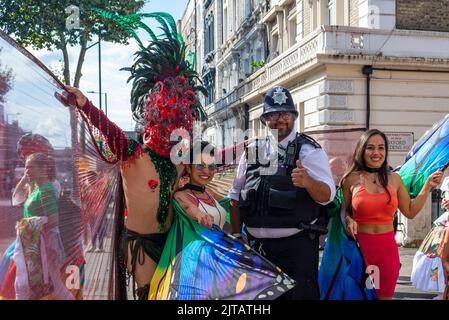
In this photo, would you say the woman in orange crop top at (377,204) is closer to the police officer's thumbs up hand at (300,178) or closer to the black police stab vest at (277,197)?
the black police stab vest at (277,197)

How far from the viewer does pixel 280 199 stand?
140 inches

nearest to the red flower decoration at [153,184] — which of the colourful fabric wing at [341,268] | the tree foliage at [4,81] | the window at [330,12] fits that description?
the tree foliage at [4,81]

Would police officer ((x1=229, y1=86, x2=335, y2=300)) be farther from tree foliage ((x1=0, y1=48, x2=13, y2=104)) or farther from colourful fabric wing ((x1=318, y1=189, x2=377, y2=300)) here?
tree foliage ((x1=0, y1=48, x2=13, y2=104))

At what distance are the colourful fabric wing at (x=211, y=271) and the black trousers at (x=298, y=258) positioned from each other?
1.65 feet

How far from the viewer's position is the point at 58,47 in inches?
586

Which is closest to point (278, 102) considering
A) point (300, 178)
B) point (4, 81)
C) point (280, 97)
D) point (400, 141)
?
point (280, 97)

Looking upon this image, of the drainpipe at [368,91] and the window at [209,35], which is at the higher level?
the window at [209,35]

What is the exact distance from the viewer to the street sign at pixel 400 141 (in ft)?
46.4

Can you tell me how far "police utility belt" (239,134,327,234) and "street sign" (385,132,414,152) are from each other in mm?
11044

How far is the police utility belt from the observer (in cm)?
357

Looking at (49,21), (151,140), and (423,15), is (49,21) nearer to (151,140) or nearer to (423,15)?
(423,15)

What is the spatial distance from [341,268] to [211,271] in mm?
1203

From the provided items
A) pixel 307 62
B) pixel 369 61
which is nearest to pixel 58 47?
pixel 307 62
